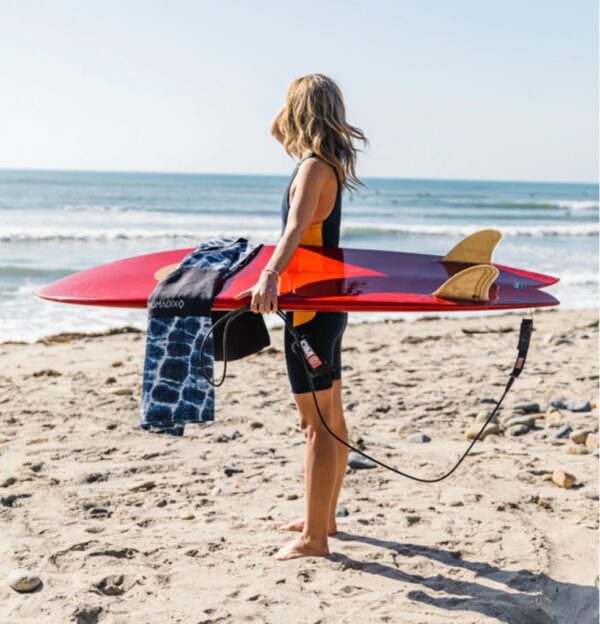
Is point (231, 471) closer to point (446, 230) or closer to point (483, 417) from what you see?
point (483, 417)

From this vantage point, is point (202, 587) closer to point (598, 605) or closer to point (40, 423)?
point (598, 605)

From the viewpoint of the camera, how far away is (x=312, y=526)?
3.21 metres

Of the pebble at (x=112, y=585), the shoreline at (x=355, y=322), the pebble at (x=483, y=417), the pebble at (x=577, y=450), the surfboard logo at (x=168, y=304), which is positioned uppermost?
the surfboard logo at (x=168, y=304)

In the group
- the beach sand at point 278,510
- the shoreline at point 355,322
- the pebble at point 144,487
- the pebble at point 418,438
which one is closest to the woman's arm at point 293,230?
the beach sand at point 278,510

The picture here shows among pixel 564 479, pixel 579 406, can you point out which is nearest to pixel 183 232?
pixel 579 406

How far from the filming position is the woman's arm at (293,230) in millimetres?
2766

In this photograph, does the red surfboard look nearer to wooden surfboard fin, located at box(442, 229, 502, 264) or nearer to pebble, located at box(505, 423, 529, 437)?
wooden surfboard fin, located at box(442, 229, 502, 264)

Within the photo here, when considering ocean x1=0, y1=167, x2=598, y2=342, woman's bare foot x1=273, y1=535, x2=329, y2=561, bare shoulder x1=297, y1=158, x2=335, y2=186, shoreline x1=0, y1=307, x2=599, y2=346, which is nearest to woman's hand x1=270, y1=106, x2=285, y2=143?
bare shoulder x1=297, y1=158, x2=335, y2=186

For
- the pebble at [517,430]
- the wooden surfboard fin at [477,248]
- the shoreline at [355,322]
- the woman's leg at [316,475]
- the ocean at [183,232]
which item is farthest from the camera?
the ocean at [183,232]

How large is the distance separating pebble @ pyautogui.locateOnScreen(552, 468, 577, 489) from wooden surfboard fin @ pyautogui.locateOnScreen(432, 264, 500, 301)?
4.60ft

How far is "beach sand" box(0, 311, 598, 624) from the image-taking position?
9.47ft

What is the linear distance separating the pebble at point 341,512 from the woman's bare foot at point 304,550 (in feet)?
1.45

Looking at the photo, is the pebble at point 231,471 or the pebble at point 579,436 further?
the pebble at point 579,436

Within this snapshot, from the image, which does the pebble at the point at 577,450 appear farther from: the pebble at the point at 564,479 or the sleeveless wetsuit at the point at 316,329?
the sleeveless wetsuit at the point at 316,329
